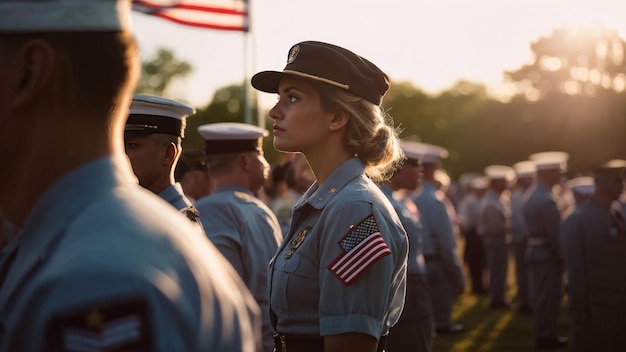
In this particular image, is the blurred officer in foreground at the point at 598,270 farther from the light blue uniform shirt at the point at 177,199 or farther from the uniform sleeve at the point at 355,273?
the uniform sleeve at the point at 355,273

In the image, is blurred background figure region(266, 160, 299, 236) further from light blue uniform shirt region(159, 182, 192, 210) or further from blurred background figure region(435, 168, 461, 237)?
light blue uniform shirt region(159, 182, 192, 210)

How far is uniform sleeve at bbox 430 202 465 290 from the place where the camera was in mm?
9789

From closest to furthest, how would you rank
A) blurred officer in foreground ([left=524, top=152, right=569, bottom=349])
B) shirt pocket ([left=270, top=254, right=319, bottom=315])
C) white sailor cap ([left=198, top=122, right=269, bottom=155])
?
1. shirt pocket ([left=270, top=254, right=319, bottom=315])
2. white sailor cap ([left=198, top=122, right=269, bottom=155])
3. blurred officer in foreground ([left=524, top=152, right=569, bottom=349])

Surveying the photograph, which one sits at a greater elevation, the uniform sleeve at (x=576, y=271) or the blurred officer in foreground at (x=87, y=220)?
the blurred officer in foreground at (x=87, y=220)

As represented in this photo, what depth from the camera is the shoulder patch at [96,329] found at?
1158mm

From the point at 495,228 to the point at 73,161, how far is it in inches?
623

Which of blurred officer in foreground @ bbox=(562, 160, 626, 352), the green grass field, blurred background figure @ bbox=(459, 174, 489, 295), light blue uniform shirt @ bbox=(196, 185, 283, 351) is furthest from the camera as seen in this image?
blurred background figure @ bbox=(459, 174, 489, 295)

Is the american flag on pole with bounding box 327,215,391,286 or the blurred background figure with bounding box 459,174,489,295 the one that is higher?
the american flag on pole with bounding box 327,215,391,286

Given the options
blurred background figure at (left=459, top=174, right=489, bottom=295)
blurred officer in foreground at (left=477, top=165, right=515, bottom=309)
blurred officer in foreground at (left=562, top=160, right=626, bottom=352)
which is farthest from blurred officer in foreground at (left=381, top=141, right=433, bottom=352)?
blurred background figure at (left=459, top=174, right=489, bottom=295)

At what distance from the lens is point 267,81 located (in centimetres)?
347

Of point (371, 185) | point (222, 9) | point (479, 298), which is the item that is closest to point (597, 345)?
point (222, 9)

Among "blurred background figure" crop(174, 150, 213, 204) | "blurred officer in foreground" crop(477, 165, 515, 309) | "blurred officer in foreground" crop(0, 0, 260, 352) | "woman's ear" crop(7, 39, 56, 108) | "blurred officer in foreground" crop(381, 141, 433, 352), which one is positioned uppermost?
"woman's ear" crop(7, 39, 56, 108)

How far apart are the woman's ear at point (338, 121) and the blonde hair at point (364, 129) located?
0.06 feet

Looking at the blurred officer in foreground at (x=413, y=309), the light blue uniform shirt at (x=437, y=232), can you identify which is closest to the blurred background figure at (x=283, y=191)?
the light blue uniform shirt at (x=437, y=232)
